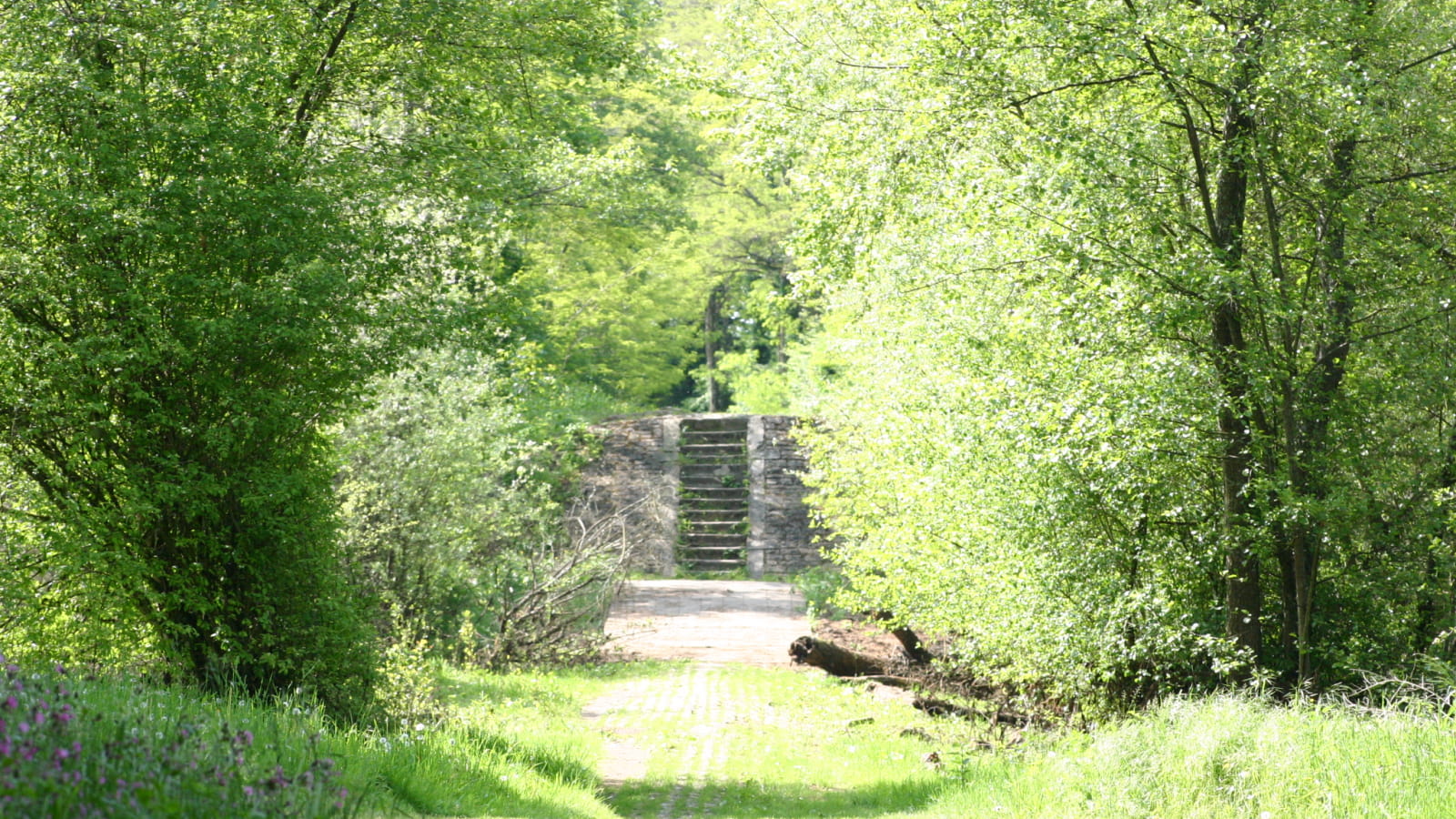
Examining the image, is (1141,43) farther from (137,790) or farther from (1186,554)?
(137,790)

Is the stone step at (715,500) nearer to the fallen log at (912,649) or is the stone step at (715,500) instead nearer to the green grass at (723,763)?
the fallen log at (912,649)

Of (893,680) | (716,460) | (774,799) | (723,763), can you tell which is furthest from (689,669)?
(716,460)

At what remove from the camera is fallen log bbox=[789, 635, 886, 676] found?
12922 millimetres

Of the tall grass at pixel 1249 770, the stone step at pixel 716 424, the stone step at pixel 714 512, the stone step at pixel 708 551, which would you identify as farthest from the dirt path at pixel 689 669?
the stone step at pixel 716 424

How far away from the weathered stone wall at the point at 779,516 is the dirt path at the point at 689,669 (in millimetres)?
1096

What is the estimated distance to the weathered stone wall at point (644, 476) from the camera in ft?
78.3

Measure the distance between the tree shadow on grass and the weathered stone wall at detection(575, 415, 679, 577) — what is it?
15.6 meters

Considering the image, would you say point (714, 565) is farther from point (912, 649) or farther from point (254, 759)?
point (254, 759)

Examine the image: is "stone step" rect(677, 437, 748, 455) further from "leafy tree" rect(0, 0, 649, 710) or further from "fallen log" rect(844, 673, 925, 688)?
"leafy tree" rect(0, 0, 649, 710)

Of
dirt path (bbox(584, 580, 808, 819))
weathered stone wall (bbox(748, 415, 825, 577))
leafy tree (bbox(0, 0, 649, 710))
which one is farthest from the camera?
weathered stone wall (bbox(748, 415, 825, 577))

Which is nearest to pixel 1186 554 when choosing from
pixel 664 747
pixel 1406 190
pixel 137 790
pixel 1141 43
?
pixel 1406 190

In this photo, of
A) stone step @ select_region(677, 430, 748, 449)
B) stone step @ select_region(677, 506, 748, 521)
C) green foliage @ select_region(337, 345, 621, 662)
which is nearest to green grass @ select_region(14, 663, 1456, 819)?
green foliage @ select_region(337, 345, 621, 662)

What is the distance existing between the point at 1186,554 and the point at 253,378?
5.99m

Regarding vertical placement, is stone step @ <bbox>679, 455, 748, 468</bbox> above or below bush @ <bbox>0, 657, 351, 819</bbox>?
above
